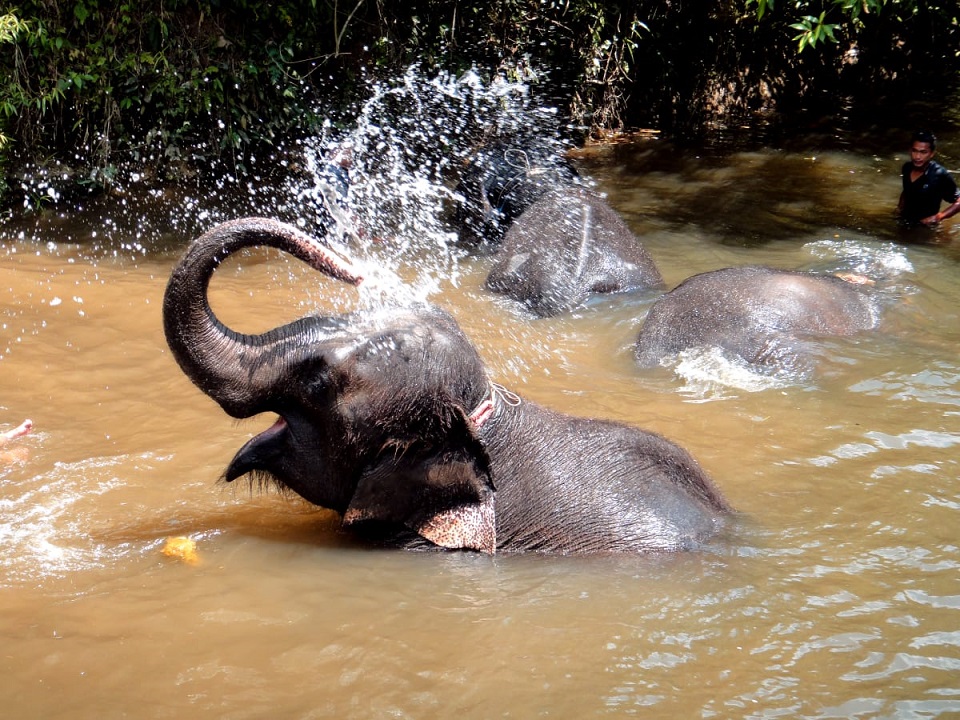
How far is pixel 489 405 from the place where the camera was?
3.93m

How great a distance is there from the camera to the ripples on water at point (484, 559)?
3.11m

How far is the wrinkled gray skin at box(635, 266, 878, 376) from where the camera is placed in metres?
5.94

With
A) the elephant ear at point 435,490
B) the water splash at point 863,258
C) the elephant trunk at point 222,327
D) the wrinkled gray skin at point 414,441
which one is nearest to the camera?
the elephant trunk at point 222,327

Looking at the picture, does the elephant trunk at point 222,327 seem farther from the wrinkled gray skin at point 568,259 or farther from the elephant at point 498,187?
the elephant at point 498,187

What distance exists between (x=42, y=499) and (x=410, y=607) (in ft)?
5.59

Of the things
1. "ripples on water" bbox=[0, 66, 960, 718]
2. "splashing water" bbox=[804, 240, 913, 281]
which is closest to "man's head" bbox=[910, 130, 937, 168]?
"splashing water" bbox=[804, 240, 913, 281]

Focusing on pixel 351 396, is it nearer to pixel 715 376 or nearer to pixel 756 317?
pixel 715 376

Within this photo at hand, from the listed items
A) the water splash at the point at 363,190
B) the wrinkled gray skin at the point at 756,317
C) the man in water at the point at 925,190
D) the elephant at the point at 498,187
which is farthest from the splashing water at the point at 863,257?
the water splash at the point at 363,190

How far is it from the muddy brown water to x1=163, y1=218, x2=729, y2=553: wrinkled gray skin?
0.48 feet

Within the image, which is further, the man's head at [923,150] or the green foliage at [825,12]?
the man's head at [923,150]

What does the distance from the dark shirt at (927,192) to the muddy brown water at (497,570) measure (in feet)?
8.04

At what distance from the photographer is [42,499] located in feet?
14.0

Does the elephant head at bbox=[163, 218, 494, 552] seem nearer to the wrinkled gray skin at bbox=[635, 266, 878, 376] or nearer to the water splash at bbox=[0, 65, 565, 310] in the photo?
the wrinkled gray skin at bbox=[635, 266, 878, 376]

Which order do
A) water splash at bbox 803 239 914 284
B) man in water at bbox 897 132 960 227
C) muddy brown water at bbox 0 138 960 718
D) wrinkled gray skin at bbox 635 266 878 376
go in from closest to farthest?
muddy brown water at bbox 0 138 960 718 < wrinkled gray skin at bbox 635 266 878 376 < water splash at bbox 803 239 914 284 < man in water at bbox 897 132 960 227
